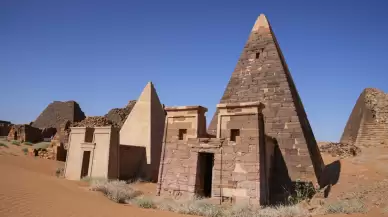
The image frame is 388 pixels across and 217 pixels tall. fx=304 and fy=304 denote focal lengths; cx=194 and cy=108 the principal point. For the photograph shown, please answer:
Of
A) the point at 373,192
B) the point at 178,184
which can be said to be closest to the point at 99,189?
the point at 178,184

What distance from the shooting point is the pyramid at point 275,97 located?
36.6 ft

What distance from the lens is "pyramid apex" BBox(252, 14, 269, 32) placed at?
569 inches

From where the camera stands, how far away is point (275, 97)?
486 inches

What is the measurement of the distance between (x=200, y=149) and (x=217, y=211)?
2.73 metres

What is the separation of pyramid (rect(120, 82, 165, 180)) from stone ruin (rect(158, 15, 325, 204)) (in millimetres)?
3459

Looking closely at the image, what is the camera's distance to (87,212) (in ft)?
22.0

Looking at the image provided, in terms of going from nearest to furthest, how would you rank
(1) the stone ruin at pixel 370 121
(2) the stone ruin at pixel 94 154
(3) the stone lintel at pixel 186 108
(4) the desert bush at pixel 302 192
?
(4) the desert bush at pixel 302 192 < (3) the stone lintel at pixel 186 108 < (2) the stone ruin at pixel 94 154 < (1) the stone ruin at pixel 370 121

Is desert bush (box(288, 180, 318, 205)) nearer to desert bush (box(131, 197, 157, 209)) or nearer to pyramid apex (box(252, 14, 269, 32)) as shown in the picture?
desert bush (box(131, 197, 157, 209))

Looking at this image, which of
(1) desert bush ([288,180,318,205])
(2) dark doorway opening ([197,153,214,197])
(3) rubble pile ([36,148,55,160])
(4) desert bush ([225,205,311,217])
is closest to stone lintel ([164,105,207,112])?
(2) dark doorway opening ([197,153,214,197])

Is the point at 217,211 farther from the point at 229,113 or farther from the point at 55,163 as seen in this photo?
the point at 55,163

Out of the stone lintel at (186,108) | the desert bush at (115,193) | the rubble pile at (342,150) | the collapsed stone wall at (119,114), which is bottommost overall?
the desert bush at (115,193)

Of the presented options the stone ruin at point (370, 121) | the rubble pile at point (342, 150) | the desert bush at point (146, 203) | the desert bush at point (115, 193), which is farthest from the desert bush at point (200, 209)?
the stone ruin at point (370, 121)

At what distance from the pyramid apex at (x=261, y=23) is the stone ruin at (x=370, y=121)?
8632 mm

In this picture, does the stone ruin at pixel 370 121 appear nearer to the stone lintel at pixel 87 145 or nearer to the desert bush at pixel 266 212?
the desert bush at pixel 266 212
